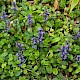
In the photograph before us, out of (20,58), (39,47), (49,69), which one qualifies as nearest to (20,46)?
(20,58)

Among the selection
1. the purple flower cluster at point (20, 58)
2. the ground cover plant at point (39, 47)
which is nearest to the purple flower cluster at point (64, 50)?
the ground cover plant at point (39, 47)

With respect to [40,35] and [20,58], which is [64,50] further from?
[20,58]

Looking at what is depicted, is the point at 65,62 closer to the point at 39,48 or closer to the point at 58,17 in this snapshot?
the point at 39,48

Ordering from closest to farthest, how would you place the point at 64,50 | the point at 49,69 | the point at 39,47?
the point at 64,50 → the point at 49,69 → the point at 39,47

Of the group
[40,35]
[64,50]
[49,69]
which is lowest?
[49,69]

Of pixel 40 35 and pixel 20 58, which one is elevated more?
pixel 40 35

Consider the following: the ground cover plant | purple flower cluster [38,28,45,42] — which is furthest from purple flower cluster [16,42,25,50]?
purple flower cluster [38,28,45,42]

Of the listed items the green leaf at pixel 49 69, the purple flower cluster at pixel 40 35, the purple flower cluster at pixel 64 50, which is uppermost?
the purple flower cluster at pixel 40 35

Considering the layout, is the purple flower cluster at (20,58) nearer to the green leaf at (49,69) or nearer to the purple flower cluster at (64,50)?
the green leaf at (49,69)

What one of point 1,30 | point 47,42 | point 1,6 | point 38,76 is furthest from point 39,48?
point 1,6
